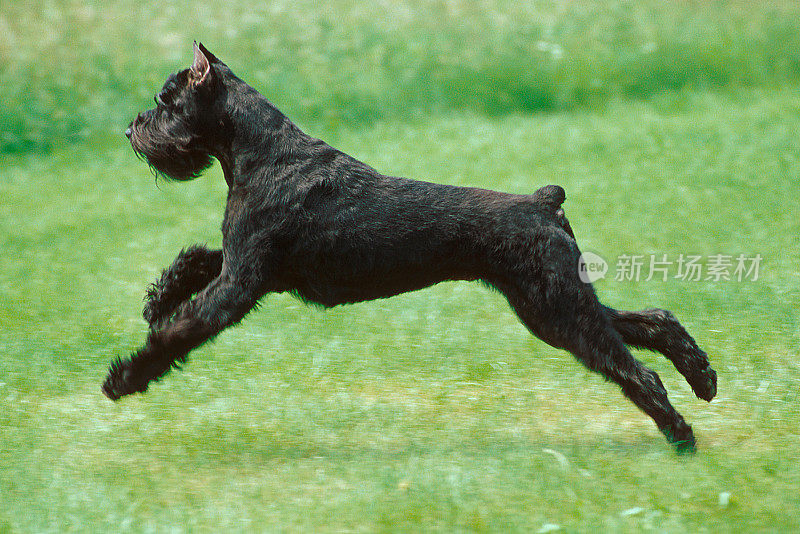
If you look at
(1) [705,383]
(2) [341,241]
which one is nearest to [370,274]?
(2) [341,241]

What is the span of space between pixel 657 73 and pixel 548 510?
12053 mm

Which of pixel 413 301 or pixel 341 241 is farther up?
pixel 413 301

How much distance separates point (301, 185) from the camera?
5395 mm

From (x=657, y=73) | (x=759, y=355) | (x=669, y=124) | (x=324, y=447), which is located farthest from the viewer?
(x=657, y=73)

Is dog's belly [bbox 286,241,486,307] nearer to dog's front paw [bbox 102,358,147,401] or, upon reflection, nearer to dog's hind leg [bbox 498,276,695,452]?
dog's hind leg [bbox 498,276,695,452]

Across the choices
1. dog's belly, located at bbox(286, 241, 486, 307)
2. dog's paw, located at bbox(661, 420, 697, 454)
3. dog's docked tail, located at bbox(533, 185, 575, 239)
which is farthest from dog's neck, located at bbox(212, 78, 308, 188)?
dog's paw, located at bbox(661, 420, 697, 454)

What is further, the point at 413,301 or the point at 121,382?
the point at 413,301

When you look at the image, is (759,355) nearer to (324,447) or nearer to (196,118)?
(324,447)

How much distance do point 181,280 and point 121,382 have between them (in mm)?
712

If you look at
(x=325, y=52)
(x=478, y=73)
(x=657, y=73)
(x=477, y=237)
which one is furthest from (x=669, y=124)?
(x=477, y=237)

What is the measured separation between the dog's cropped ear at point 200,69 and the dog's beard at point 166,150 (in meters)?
0.33

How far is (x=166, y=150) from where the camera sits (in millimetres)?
5609

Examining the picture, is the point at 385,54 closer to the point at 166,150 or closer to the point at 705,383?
the point at 166,150

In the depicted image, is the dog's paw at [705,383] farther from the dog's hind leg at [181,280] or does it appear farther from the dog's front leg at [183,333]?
the dog's hind leg at [181,280]
